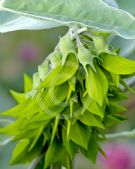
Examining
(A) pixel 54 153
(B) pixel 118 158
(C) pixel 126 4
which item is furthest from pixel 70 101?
(B) pixel 118 158

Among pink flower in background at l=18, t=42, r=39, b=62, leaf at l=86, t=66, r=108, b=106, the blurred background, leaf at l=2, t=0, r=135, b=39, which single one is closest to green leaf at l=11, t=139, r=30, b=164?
leaf at l=86, t=66, r=108, b=106

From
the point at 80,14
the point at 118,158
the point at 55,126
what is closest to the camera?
the point at 80,14

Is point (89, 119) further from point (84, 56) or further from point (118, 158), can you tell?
point (118, 158)

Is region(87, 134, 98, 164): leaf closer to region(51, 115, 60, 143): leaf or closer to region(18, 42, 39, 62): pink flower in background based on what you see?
region(51, 115, 60, 143): leaf

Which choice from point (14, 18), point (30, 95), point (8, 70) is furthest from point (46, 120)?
point (8, 70)

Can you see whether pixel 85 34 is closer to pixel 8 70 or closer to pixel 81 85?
pixel 81 85

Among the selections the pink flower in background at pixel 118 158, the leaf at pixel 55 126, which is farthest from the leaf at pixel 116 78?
the pink flower in background at pixel 118 158
